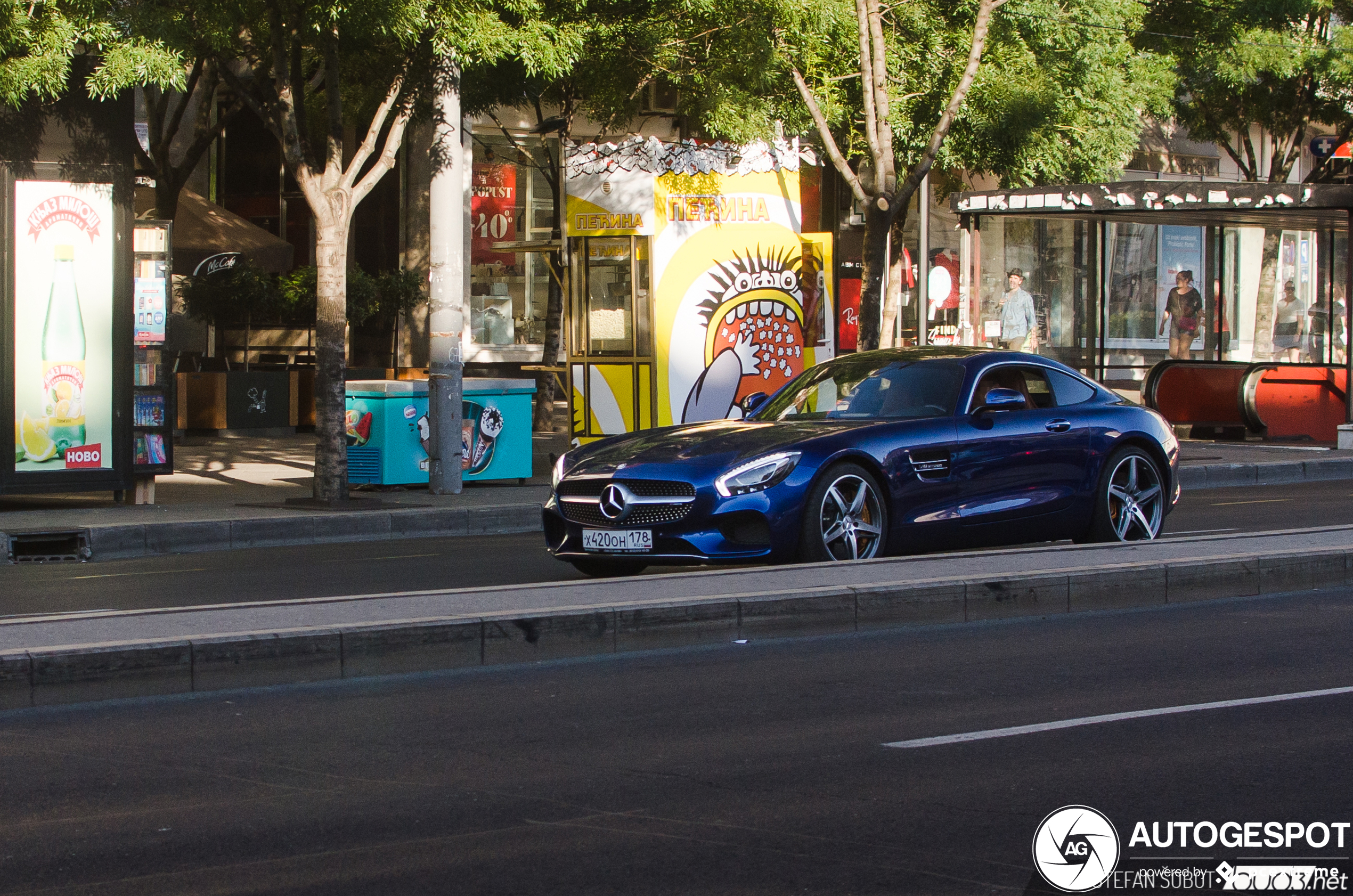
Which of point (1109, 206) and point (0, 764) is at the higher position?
point (1109, 206)

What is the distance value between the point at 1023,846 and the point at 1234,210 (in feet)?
58.9

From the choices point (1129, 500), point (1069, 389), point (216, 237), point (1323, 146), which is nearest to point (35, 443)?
point (1069, 389)

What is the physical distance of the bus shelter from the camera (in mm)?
21000

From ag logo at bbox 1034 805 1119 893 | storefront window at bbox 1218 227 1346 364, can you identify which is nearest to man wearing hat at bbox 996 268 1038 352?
storefront window at bbox 1218 227 1346 364

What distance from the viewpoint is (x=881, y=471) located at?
30.9ft

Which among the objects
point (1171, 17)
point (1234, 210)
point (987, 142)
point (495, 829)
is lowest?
point (495, 829)

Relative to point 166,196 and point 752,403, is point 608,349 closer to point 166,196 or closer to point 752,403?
point 752,403

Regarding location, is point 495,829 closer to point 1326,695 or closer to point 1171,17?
point 1326,695

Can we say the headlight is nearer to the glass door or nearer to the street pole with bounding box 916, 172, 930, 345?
the glass door

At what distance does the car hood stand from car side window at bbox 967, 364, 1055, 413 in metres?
1.05

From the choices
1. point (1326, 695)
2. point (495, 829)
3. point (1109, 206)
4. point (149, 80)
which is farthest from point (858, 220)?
point (495, 829)

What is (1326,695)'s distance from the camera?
6602 mm

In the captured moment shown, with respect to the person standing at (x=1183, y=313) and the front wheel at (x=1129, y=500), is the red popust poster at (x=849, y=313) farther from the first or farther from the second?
the front wheel at (x=1129, y=500)

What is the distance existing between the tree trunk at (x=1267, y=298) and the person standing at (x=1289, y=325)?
3.5 inches
